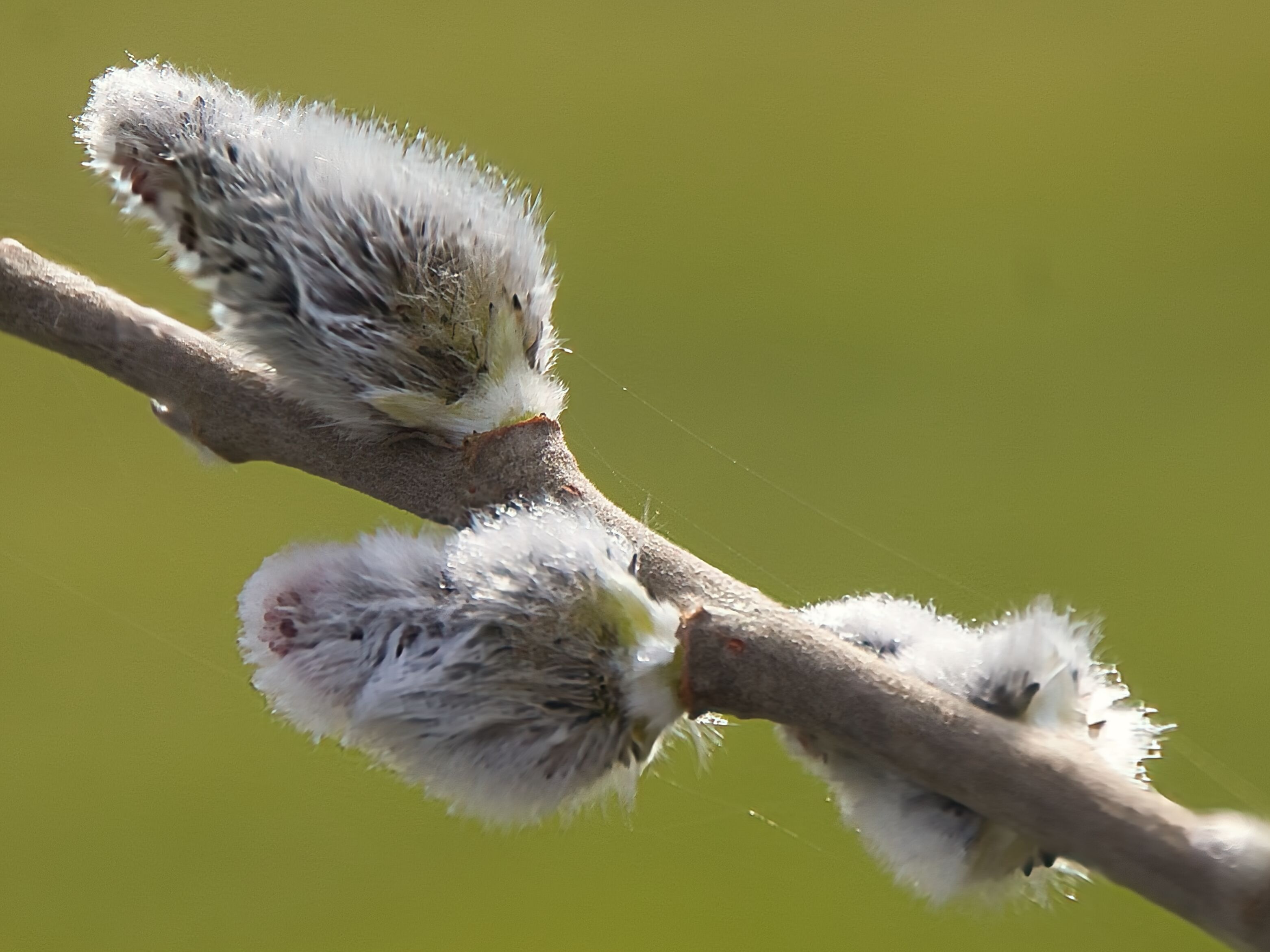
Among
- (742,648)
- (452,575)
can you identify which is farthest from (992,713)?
(452,575)

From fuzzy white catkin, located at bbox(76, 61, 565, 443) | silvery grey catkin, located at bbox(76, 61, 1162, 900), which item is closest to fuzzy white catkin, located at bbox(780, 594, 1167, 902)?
silvery grey catkin, located at bbox(76, 61, 1162, 900)

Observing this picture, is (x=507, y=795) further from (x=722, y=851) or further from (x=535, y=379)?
(x=722, y=851)

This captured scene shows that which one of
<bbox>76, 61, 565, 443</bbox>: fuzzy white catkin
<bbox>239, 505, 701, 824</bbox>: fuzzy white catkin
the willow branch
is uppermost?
<bbox>76, 61, 565, 443</bbox>: fuzzy white catkin

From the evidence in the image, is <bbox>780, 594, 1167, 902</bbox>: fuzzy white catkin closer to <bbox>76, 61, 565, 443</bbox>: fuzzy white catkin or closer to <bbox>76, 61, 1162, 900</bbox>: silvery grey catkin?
<bbox>76, 61, 1162, 900</bbox>: silvery grey catkin

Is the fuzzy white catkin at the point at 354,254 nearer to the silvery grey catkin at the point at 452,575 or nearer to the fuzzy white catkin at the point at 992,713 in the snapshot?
the silvery grey catkin at the point at 452,575

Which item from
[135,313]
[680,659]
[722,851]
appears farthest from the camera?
[722,851]

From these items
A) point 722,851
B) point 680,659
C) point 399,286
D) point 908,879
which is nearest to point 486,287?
point 399,286

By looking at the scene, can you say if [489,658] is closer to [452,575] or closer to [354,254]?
[452,575]
